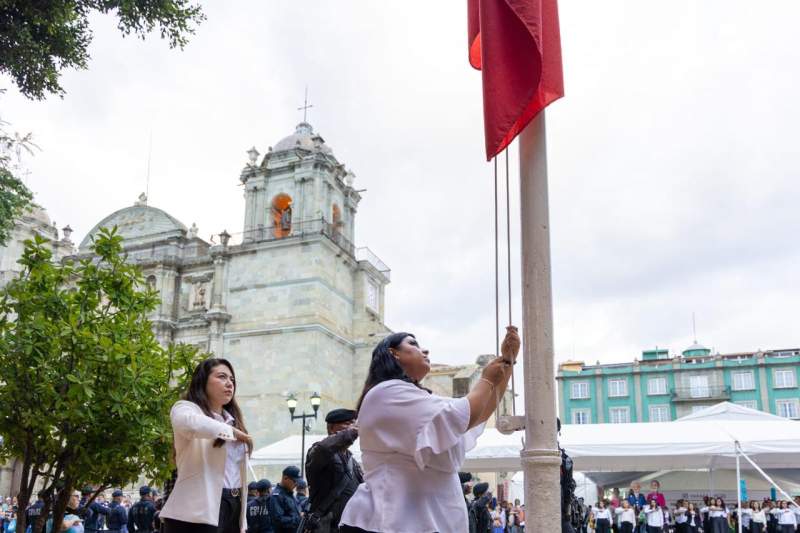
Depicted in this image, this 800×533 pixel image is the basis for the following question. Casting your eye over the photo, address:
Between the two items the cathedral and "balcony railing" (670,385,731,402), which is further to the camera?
"balcony railing" (670,385,731,402)

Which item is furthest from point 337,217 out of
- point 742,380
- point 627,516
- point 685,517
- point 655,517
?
point 742,380

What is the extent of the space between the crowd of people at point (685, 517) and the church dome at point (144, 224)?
2512 centimetres

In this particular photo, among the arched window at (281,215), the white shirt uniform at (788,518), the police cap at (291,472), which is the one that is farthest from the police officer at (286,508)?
the arched window at (281,215)

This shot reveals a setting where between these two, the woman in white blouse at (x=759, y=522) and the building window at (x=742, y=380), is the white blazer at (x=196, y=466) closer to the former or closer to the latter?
the woman in white blouse at (x=759, y=522)

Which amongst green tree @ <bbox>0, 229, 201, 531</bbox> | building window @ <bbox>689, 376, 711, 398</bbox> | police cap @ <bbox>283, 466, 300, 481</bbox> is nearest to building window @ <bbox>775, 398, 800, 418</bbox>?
building window @ <bbox>689, 376, 711, 398</bbox>

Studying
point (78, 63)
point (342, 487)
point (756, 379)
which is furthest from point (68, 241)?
point (756, 379)

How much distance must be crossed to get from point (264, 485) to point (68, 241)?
107 feet

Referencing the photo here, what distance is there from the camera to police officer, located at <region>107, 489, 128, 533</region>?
49.2ft

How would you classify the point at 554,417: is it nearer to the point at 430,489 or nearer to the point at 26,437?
the point at 430,489

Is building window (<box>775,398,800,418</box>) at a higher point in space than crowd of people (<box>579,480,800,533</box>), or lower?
higher

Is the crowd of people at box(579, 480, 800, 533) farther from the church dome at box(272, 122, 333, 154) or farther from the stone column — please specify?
the church dome at box(272, 122, 333, 154)

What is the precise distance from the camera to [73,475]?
729cm

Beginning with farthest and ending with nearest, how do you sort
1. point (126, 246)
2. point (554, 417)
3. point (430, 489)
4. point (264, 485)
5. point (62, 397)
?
point (126, 246) < point (264, 485) < point (62, 397) < point (554, 417) < point (430, 489)

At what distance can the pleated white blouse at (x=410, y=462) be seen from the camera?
3.02 m
